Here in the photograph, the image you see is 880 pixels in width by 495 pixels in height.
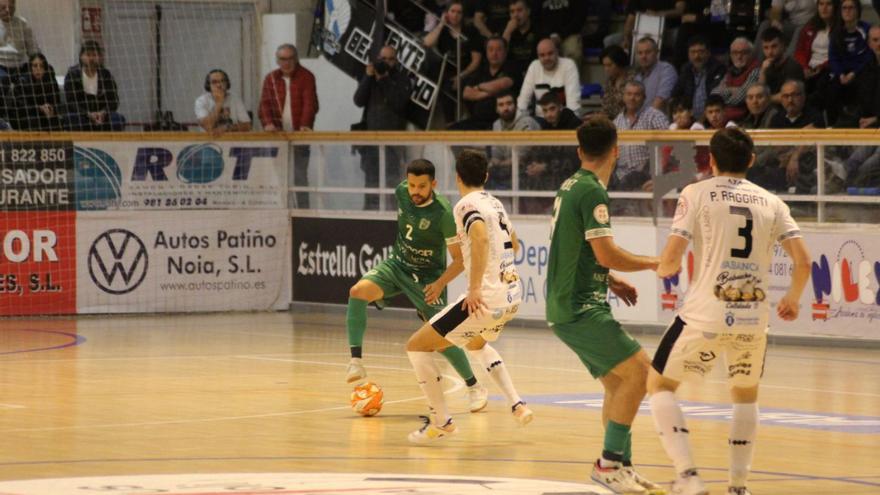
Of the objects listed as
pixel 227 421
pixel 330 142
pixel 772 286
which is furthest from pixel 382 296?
pixel 330 142

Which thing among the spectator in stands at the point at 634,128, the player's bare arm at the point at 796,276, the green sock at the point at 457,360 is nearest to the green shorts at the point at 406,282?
the green sock at the point at 457,360

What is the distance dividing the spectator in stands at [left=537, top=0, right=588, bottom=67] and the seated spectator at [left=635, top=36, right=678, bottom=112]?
2240mm

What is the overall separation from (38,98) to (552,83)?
22.4 feet

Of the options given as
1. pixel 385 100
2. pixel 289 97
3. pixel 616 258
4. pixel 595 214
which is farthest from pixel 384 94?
pixel 616 258

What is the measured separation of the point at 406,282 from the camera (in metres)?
13.0

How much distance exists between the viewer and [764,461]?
9930 millimetres

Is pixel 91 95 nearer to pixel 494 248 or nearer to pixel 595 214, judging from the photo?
pixel 494 248

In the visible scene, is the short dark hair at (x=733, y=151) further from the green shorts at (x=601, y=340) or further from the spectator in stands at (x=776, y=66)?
the spectator in stands at (x=776, y=66)

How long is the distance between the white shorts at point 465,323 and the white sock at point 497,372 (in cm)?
61

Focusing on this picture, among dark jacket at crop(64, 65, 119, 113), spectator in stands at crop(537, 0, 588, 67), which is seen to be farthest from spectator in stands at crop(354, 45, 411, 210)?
dark jacket at crop(64, 65, 119, 113)

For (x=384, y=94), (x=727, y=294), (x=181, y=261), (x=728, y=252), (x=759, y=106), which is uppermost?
(x=384, y=94)

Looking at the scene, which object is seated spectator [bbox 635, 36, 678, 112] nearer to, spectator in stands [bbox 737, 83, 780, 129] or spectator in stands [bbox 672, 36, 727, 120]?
spectator in stands [bbox 672, 36, 727, 120]

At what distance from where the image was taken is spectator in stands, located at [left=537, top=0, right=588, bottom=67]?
2200 cm

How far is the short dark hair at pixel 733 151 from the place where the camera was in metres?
8.09
